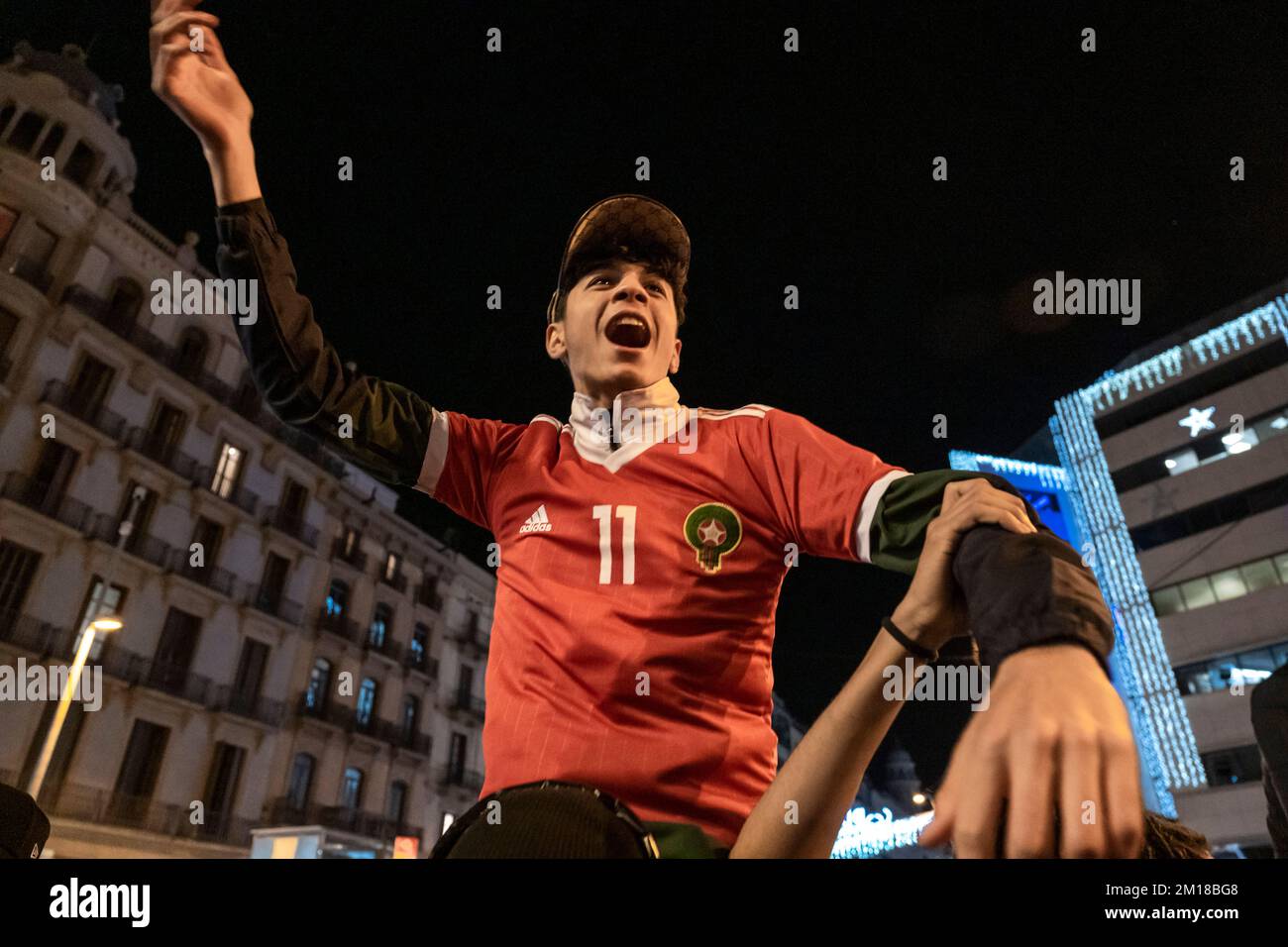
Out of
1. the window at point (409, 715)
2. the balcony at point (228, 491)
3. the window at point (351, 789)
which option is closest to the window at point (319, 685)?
the window at point (351, 789)

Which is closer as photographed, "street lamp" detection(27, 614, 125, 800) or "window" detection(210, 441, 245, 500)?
"street lamp" detection(27, 614, 125, 800)

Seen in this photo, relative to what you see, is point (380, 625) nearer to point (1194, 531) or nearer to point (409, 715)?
point (409, 715)

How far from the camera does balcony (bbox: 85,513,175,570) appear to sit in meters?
18.3

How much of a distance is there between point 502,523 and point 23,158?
69.7 ft

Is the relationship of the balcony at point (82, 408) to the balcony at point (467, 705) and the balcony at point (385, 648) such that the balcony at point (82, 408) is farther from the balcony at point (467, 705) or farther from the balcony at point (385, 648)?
the balcony at point (467, 705)

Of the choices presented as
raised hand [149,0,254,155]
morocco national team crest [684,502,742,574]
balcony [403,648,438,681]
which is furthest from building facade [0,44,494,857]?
morocco national team crest [684,502,742,574]

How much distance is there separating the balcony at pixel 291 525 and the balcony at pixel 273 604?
163 centimetres

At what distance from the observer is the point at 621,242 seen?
238cm

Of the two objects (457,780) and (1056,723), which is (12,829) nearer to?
(1056,723)

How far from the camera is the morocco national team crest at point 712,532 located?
180 centimetres

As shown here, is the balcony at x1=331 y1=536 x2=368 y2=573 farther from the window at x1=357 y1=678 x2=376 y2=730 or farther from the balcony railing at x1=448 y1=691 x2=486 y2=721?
the balcony railing at x1=448 y1=691 x2=486 y2=721

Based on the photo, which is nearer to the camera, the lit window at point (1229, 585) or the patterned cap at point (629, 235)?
the patterned cap at point (629, 235)

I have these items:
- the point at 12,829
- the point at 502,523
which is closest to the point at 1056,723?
the point at 502,523

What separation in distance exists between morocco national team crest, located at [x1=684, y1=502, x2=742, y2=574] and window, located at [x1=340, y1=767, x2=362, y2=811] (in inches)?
952
